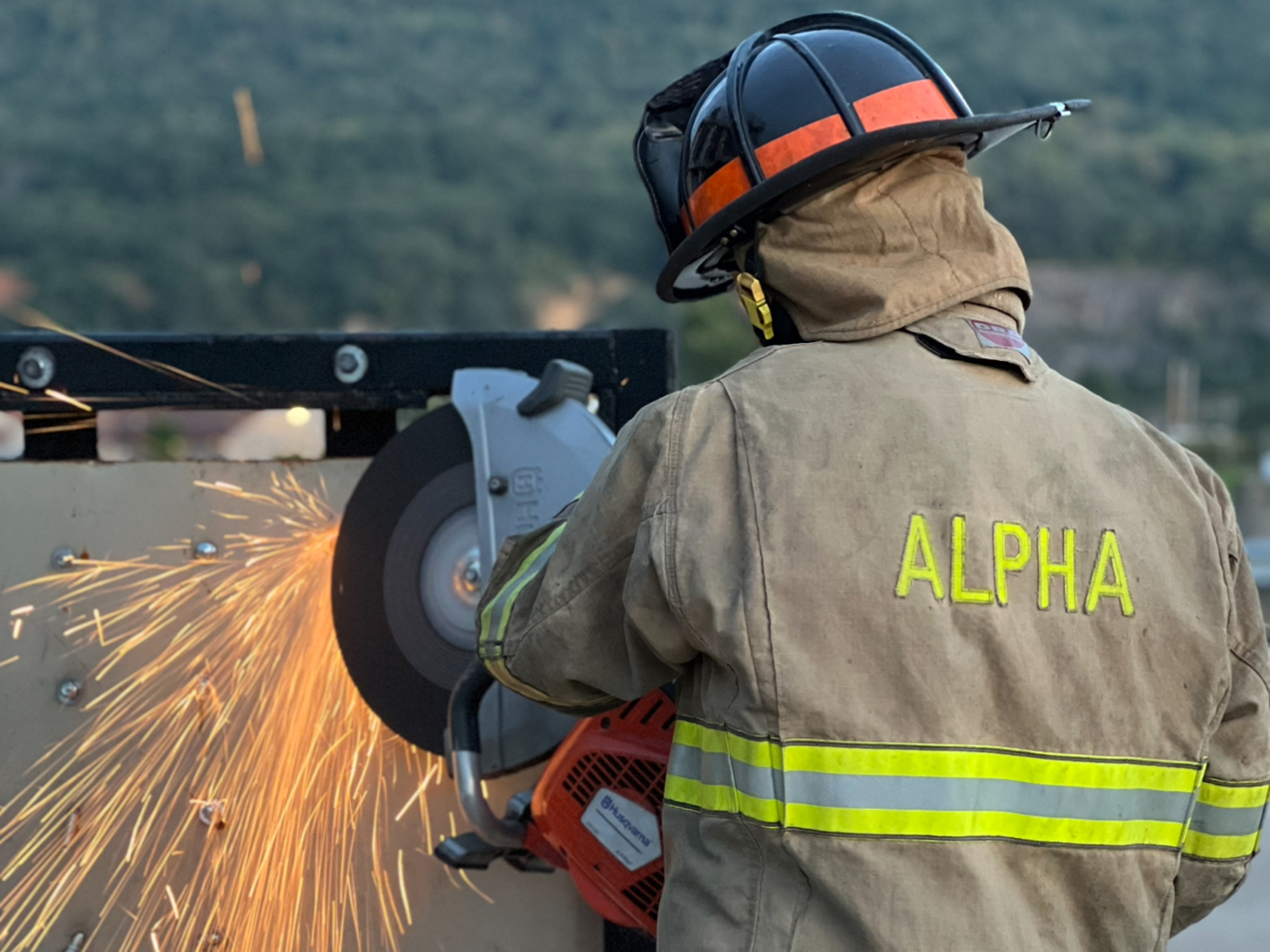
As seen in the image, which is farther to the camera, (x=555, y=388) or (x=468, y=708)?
(x=555, y=388)

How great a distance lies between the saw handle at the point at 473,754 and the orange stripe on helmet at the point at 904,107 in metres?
0.81

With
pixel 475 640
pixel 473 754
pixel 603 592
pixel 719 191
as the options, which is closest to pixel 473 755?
pixel 473 754

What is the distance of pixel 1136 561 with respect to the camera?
144 cm

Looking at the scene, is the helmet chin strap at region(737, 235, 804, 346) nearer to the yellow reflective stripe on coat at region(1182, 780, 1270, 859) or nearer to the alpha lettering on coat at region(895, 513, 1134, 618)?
the alpha lettering on coat at region(895, 513, 1134, 618)

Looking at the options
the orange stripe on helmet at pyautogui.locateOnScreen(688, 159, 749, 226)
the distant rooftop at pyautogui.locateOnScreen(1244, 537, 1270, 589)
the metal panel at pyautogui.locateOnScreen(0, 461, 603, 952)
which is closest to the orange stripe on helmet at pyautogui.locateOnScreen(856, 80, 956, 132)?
the orange stripe on helmet at pyautogui.locateOnScreen(688, 159, 749, 226)

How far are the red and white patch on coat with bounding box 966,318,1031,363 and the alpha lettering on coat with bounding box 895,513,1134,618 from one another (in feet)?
0.65

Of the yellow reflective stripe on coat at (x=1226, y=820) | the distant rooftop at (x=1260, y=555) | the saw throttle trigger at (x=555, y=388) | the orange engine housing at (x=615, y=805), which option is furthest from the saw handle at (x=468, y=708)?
the distant rooftop at (x=1260, y=555)

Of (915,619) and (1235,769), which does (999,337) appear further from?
(1235,769)

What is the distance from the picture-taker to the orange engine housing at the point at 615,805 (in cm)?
182

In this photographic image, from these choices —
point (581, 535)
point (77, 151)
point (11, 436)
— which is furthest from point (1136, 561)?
point (77, 151)

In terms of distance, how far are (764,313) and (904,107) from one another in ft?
0.92

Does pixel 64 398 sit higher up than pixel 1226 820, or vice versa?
A: pixel 64 398

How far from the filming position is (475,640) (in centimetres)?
197

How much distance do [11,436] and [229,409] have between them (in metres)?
0.41
